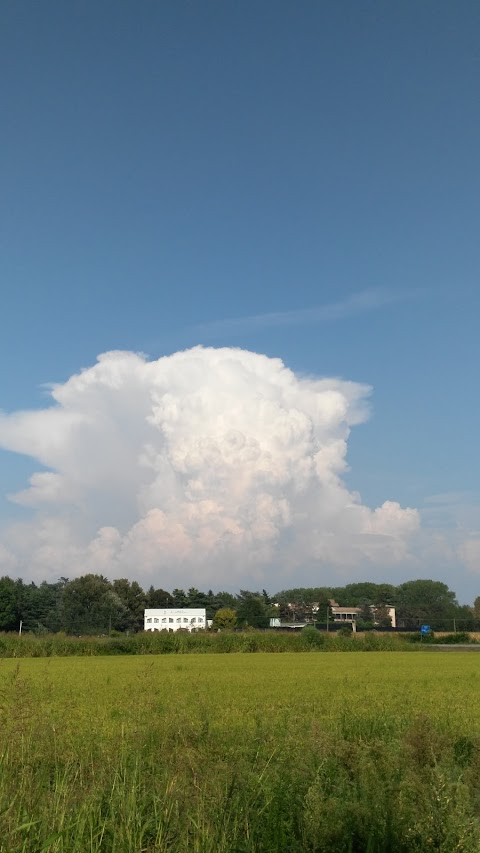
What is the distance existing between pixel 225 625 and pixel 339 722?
122286mm

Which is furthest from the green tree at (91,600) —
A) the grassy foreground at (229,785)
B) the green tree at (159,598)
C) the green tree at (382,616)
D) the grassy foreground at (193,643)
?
the grassy foreground at (229,785)

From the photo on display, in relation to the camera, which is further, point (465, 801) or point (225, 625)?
point (225, 625)

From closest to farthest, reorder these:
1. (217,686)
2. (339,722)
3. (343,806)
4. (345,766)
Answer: (343,806) < (345,766) < (339,722) < (217,686)

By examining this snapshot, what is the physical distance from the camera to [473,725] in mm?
12562

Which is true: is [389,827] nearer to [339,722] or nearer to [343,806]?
[343,806]

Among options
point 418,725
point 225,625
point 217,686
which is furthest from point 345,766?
point 225,625

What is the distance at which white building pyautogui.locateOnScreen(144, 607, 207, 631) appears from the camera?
14575cm

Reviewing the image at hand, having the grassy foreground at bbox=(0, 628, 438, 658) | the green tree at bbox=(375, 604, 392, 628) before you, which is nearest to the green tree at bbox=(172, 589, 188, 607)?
the green tree at bbox=(375, 604, 392, 628)

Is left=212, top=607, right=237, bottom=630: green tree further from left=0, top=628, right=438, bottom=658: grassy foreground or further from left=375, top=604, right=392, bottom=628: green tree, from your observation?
left=0, top=628, right=438, bottom=658: grassy foreground

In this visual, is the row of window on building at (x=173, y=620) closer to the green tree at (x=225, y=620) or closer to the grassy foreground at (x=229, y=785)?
the green tree at (x=225, y=620)

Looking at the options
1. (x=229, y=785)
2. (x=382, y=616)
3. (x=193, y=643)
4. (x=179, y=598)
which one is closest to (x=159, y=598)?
(x=179, y=598)

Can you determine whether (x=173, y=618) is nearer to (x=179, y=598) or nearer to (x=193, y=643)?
(x=179, y=598)

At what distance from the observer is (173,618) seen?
14862 cm

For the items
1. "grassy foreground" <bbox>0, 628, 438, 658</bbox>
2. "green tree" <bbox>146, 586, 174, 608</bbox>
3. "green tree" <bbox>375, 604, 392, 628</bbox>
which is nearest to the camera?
"grassy foreground" <bbox>0, 628, 438, 658</bbox>
